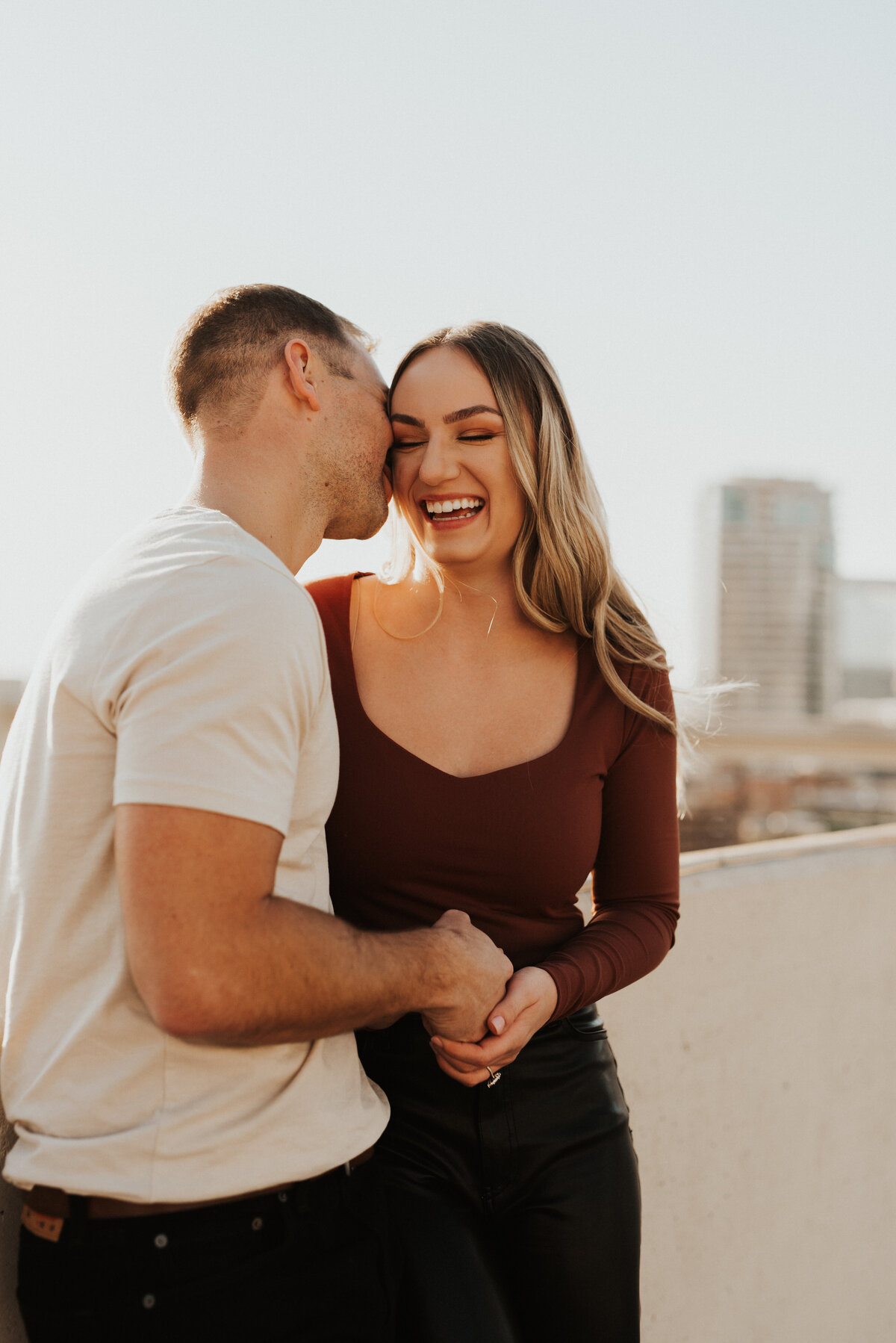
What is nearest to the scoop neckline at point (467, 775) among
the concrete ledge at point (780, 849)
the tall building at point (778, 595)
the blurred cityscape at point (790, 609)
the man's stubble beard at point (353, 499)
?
the man's stubble beard at point (353, 499)

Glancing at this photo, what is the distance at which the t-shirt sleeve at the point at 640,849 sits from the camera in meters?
1.76

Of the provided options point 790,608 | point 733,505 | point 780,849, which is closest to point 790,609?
point 790,608

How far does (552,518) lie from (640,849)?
612 mm

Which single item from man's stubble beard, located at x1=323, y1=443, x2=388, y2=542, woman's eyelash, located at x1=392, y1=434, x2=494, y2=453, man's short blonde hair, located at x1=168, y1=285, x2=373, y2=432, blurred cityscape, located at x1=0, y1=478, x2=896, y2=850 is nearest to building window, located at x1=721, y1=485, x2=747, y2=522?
blurred cityscape, located at x1=0, y1=478, x2=896, y2=850

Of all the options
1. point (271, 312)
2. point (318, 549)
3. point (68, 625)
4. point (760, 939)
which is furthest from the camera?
point (760, 939)

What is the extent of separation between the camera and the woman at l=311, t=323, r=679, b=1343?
60.4 inches

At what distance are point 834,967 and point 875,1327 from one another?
952 millimetres

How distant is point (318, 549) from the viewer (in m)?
1.63

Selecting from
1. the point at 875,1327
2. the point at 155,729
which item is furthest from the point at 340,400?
the point at 875,1327

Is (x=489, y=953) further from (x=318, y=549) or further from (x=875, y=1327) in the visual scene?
(x=875, y=1327)

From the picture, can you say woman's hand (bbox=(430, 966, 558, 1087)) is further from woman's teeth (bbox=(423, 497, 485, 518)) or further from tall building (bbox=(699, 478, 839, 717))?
tall building (bbox=(699, 478, 839, 717))

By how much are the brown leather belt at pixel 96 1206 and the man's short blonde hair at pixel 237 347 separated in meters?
0.95

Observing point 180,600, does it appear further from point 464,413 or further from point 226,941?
point 464,413

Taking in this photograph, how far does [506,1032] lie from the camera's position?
4.74ft
